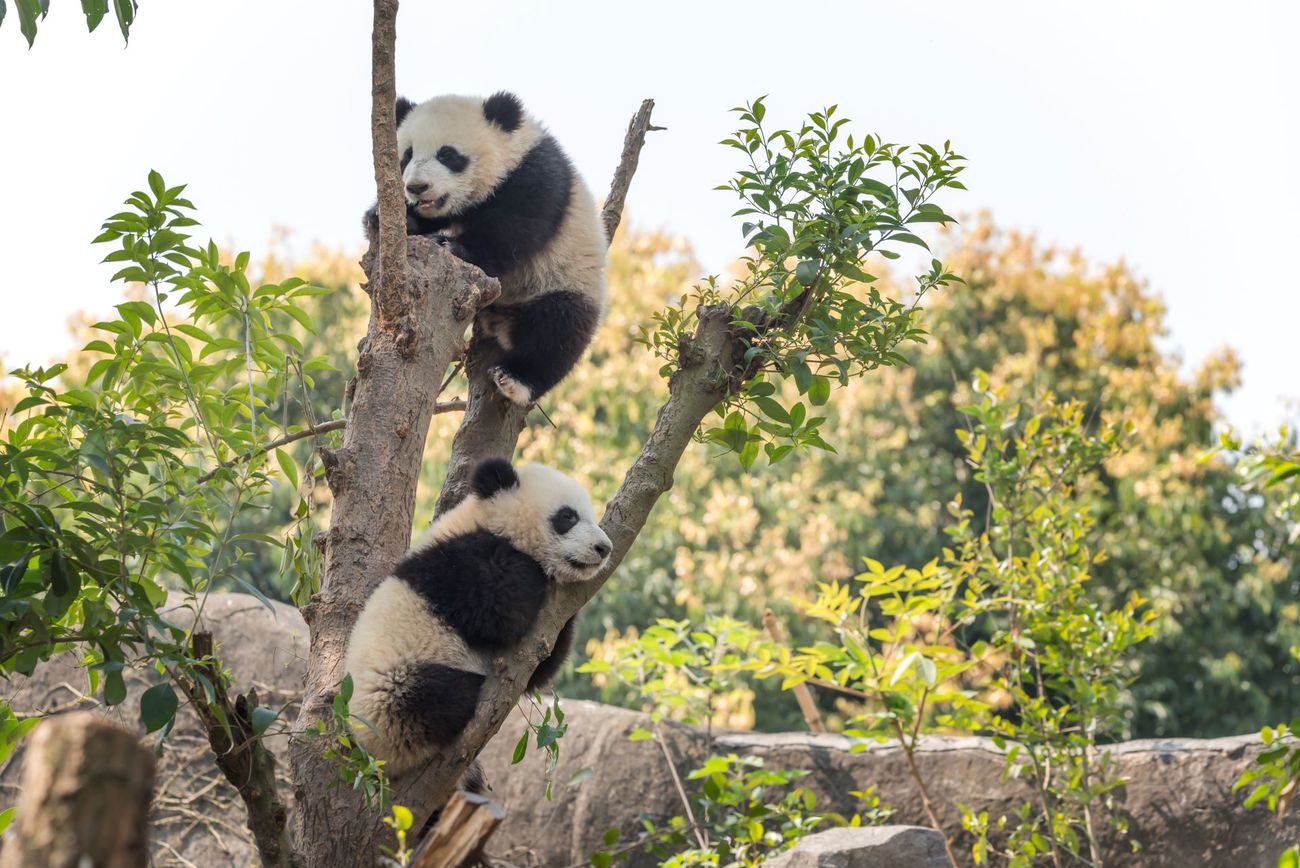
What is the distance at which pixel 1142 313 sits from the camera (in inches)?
533

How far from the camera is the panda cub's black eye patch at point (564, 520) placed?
3.70 m

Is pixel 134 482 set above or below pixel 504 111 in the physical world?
below

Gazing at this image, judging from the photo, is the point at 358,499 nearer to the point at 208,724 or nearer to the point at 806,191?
the point at 208,724

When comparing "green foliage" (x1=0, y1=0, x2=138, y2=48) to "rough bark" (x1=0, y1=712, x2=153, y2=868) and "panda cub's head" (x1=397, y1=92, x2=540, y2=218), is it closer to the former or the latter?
"rough bark" (x1=0, y1=712, x2=153, y2=868)

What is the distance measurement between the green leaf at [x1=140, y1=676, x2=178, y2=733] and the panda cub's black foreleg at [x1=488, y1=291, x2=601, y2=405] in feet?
6.71

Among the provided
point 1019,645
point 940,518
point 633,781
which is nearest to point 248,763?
point 1019,645

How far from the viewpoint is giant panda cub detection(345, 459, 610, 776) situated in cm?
336

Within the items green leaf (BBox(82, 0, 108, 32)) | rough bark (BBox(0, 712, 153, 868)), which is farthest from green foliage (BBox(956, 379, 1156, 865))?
rough bark (BBox(0, 712, 153, 868))

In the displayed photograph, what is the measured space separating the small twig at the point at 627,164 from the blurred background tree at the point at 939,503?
5.91 metres

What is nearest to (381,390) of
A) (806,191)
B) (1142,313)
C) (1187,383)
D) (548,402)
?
(806,191)

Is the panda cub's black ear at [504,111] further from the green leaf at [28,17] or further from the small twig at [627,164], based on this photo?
the green leaf at [28,17]

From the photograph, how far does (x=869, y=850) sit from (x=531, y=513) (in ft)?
6.03

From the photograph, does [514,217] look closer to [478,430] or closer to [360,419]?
[478,430]

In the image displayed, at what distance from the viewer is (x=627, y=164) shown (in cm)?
491
